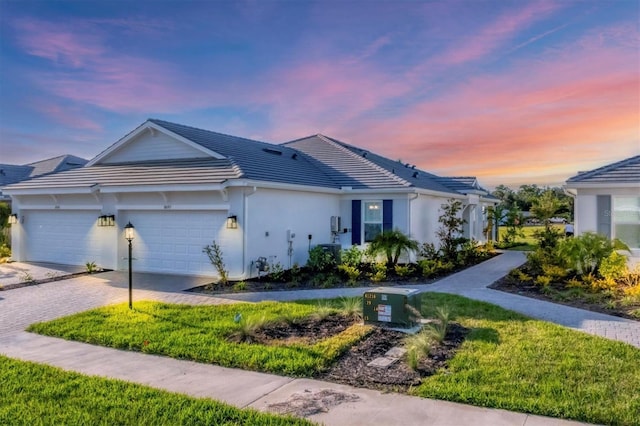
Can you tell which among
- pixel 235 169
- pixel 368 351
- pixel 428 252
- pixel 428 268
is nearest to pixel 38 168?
pixel 235 169

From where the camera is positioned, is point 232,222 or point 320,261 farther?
point 320,261

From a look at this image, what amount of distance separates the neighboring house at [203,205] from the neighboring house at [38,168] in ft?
44.3

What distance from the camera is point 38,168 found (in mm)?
31344

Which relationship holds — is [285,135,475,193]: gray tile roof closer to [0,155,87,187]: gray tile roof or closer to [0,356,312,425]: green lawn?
[0,356,312,425]: green lawn

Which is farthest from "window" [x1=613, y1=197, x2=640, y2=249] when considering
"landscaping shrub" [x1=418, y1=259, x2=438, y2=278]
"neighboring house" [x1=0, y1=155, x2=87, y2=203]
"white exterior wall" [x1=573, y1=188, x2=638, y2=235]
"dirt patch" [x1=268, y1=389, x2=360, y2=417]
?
"neighboring house" [x1=0, y1=155, x2=87, y2=203]

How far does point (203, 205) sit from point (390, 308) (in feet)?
25.0

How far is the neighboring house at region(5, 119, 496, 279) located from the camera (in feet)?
43.2

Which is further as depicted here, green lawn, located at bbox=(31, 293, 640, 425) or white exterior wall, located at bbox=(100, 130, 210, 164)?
white exterior wall, located at bbox=(100, 130, 210, 164)

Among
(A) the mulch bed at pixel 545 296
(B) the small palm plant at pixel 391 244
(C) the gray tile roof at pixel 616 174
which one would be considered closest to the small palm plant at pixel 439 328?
(A) the mulch bed at pixel 545 296

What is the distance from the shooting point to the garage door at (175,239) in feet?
44.1

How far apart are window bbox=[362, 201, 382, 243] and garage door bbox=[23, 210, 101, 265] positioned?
946 centimetres

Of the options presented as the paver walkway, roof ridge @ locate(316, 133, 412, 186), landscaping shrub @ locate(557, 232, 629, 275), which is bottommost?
the paver walkway

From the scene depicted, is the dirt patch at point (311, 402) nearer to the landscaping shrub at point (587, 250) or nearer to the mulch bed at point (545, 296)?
the mulch bed at point (545, 296)

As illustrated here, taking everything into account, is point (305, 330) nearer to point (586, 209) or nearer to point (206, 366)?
point (206, 366)
